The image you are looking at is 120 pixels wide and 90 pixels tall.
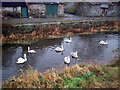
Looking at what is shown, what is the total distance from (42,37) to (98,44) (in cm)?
789

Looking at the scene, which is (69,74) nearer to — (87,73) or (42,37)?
(87,73)

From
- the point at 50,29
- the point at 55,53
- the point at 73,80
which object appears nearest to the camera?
the point at 73,80

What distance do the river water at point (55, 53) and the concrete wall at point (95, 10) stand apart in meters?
10.0

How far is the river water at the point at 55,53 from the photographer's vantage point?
19808 millimetres

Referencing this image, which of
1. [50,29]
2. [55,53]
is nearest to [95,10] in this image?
[50,29]

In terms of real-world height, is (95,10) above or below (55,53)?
above

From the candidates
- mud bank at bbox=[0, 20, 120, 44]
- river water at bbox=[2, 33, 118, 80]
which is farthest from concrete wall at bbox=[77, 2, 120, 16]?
river water at bbox=[2, 33, 118, 80]

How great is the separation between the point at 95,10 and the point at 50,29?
13.3m

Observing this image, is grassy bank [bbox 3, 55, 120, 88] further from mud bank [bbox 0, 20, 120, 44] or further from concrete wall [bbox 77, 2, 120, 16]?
concrete wall [bbox 77, 2, 120, 16]

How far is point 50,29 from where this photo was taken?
30.4 meters

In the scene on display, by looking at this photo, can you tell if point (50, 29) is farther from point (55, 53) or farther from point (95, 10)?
point (95, 10)

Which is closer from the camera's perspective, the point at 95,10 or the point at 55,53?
the point at 55,53

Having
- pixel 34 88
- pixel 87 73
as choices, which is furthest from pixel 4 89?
pixel 87 73

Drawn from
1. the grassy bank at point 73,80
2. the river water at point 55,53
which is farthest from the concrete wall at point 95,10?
the grassy bank at point 73,80
